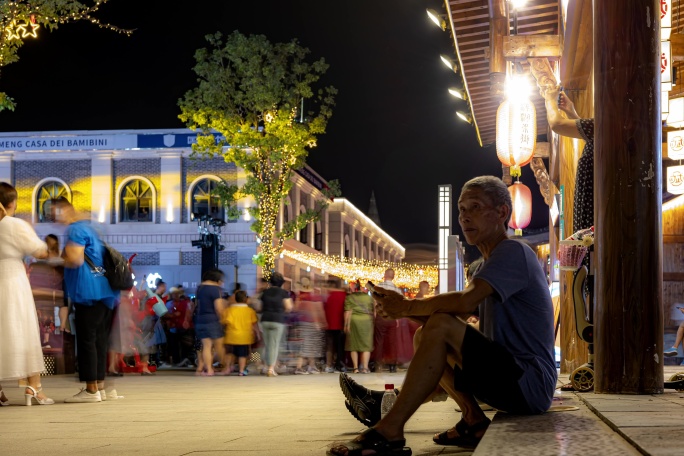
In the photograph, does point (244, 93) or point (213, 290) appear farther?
point (244, 93)

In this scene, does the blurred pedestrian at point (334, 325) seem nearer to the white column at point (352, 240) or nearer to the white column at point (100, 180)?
the white column at point (100, 180)

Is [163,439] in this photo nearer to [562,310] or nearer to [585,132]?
[585,132]

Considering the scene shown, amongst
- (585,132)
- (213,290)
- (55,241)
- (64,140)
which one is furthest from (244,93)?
(585,132)

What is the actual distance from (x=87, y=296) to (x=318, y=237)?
4524 centimetres

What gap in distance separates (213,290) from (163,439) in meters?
10.4

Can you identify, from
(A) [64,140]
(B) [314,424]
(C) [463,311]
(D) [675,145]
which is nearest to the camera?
(C) [463,311]

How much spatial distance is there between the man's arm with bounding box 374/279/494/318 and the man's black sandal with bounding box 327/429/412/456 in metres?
0.58

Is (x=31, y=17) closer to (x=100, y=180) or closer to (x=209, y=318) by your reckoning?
(x=209, y=318)

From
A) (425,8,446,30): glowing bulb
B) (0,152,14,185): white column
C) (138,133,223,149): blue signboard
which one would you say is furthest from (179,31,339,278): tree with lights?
(425,8,446,30): glowing bulb

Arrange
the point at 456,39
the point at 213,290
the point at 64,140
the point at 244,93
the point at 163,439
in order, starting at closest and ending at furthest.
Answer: the point at 163,439
the point at 456,39
the point at 213,290
the point at 244,93
the point at 64,140

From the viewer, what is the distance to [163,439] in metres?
5.02

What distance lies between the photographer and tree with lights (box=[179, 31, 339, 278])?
3203cm

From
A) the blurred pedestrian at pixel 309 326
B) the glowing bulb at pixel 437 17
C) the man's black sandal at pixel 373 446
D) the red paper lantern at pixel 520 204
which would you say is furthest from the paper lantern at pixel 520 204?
the man's black sandal at pixel 373 446

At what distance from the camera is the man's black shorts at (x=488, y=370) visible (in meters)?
3.81
